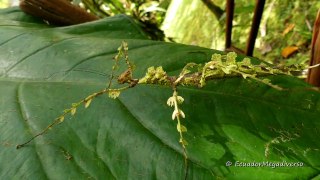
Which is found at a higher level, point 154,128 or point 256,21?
point 256,21

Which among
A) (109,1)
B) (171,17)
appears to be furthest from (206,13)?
(109,1)

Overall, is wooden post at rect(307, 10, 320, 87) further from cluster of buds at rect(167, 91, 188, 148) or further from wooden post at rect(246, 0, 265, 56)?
cluster of buds at rect(167, 91, 188, 148)

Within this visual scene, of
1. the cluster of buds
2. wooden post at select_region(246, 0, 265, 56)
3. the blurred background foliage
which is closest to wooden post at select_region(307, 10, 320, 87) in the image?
wooden post at select_region(246, 0, 265, 56)

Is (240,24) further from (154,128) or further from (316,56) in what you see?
(154,128)

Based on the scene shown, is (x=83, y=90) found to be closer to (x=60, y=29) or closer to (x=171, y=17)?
(x=60, y=29)

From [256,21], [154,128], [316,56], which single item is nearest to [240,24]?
[256,21]
